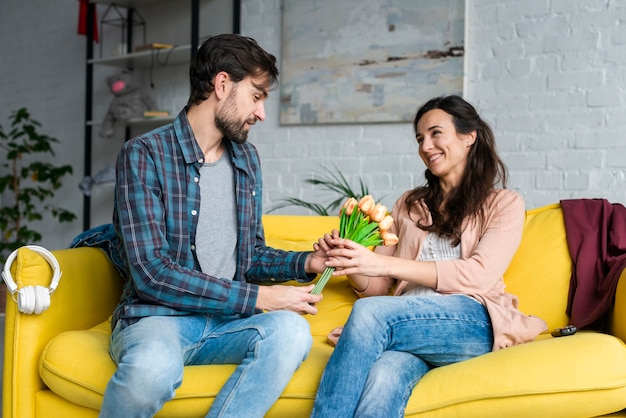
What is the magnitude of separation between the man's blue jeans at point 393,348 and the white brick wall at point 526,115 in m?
1.59

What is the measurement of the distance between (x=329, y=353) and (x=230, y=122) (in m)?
0.71

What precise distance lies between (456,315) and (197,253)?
725 mm

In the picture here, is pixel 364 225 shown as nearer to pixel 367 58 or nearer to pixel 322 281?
pixel 322 281

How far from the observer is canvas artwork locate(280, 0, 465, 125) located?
12.3 ft

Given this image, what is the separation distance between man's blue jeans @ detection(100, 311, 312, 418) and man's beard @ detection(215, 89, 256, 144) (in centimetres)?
52

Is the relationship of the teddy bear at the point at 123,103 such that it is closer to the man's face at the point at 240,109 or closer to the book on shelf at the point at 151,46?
the book on shelf at the point at 151,46

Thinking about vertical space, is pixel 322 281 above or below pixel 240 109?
below

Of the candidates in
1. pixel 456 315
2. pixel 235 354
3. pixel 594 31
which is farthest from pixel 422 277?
pixel 594 31

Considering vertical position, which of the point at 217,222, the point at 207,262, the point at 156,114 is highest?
the point at 156,114

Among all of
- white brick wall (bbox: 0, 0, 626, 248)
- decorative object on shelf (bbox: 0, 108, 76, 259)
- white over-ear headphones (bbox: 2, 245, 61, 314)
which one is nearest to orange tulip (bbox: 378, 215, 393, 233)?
white over-ear headphones (bbox: 2, 245, 61, 314)

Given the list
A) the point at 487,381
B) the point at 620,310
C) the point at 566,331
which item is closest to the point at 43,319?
the point at 487,381

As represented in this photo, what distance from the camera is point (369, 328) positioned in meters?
1.88

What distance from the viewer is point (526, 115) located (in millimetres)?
3518

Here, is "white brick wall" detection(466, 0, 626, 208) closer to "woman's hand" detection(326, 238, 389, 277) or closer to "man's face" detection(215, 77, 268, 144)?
"woman's hand" detection(326, 238, 389, 277)
